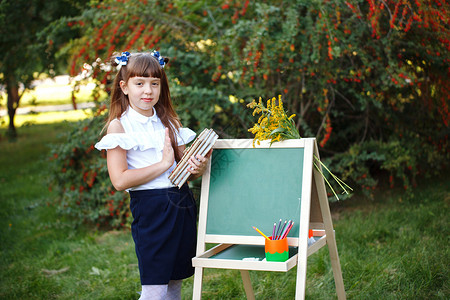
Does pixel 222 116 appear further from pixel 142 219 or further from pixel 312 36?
pixel 142 219

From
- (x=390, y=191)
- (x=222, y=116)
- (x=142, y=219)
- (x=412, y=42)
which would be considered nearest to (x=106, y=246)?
(x=222, y=116)

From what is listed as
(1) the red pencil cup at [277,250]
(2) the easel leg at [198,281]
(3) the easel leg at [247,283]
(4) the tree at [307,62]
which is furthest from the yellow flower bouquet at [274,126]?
(4) the tree at [307,62]

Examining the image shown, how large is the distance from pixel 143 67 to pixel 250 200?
36.5 inches

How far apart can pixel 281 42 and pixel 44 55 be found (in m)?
4.34

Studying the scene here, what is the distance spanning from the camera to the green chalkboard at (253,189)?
8.56 ft

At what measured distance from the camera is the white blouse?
2.69 m

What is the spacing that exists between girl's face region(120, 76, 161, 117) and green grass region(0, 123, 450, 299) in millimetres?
1769

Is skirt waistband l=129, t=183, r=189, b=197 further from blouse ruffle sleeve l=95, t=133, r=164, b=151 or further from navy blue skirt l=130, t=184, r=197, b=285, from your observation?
blouse ruffle sleeve l=95, t=133, r=164, b=151

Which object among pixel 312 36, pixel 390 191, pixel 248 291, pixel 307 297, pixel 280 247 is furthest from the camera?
pixel 390 191

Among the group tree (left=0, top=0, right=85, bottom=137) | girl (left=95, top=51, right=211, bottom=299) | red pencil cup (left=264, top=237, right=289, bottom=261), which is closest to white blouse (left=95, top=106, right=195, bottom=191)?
girl (left=95, top=51, right=211, bottom=299)

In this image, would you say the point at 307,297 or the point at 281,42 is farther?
the point at 281,42

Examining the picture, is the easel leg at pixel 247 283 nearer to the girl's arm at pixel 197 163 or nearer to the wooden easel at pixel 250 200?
the wooden easel at pixel 250 200

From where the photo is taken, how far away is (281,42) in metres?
4.80

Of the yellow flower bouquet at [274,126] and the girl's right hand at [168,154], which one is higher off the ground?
the yellow flower bouquet at [274,126]
